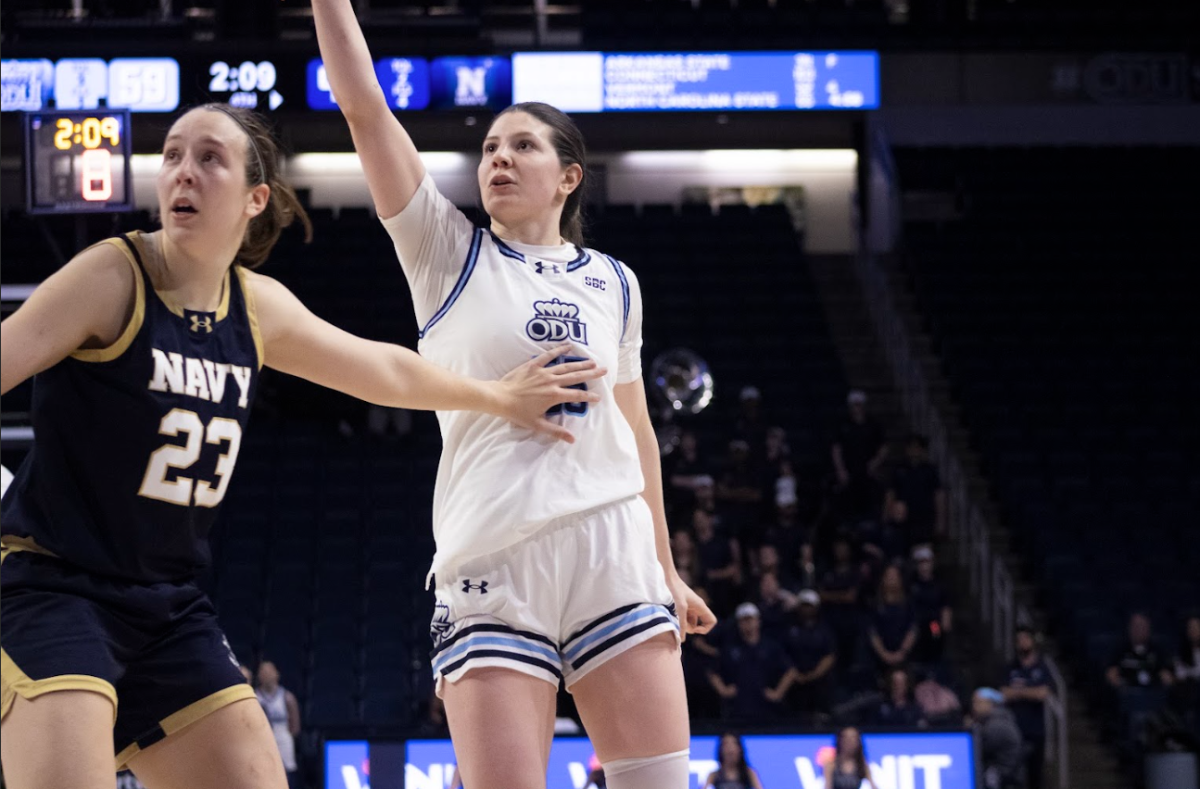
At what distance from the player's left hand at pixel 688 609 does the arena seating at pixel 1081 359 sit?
406 inches

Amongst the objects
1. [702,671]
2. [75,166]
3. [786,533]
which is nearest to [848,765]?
[702,671]

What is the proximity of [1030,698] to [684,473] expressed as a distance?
4067mm

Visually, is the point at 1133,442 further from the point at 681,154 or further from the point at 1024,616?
the point at 681,154

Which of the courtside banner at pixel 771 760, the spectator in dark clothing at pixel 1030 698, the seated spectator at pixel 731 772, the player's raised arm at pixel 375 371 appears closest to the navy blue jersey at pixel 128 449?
the player's raised arm at pixel 375 371

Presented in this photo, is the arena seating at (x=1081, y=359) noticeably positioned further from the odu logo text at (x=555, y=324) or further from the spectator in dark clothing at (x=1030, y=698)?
the odu logo text at (x=555, y=324)

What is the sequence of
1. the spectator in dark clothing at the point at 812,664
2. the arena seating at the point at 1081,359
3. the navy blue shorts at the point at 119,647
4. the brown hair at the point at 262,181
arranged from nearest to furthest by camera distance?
the navy blue shorts at the point at 119,647, the brown hair at the point at 262,181, the spectator in dark clothing at the point at 812,664, the arena seating at the point at 1081,359

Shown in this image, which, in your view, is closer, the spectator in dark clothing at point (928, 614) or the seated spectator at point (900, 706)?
the seated spectator at point (900, 706)

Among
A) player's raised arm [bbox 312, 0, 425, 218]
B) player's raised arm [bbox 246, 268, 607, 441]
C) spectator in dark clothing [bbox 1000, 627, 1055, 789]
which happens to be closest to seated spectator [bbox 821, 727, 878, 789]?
spectator in dark clothing [bbox 1000, 627, 1055, 789]

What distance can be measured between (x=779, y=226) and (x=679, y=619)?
57.6 ft

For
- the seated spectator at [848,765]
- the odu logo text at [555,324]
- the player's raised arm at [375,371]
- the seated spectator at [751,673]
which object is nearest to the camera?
the player's raised arm at [375,371]

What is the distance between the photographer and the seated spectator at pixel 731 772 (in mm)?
9797

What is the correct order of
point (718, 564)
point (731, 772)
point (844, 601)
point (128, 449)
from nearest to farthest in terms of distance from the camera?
point (128, 449)
point (731, 772)
point (718, 564)
point (844, 601)

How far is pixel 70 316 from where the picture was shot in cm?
291

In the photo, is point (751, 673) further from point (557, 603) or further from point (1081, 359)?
point (557, 603)
